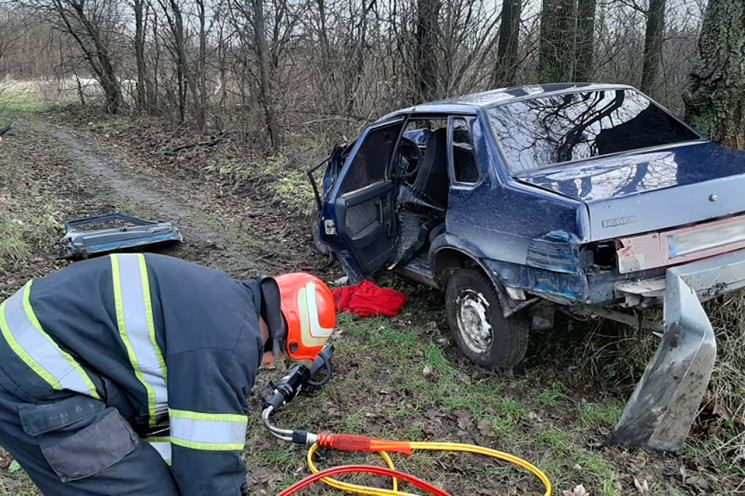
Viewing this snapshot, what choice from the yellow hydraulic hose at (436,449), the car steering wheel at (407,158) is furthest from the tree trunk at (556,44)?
the yellow hydraulic hose at (436,449)

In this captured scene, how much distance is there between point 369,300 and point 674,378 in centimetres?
280

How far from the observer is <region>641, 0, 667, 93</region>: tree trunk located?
11.3m

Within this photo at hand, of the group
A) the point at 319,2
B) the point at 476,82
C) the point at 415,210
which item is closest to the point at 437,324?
the point at 415,210

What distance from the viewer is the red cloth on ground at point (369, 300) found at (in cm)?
525

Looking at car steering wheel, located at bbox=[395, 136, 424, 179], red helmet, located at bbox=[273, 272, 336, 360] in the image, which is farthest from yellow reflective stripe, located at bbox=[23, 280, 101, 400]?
car steering wheel, located at bbox=[395, 136, 424, 179]

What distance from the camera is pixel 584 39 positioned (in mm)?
9000

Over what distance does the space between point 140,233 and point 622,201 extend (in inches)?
213

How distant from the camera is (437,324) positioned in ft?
16.5

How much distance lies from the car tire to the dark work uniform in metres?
2.37

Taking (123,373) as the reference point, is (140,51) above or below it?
above

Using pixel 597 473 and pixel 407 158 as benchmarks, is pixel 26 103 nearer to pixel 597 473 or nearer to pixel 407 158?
pixel 407 158

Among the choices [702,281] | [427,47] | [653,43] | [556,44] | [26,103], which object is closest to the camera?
[702,281]

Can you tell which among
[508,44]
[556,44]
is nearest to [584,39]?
[556,44]

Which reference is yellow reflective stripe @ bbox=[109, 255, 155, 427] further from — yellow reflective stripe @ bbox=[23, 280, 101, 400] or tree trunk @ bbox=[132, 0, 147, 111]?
tree trunk @ bbox=[132, 0, 147, 111]
